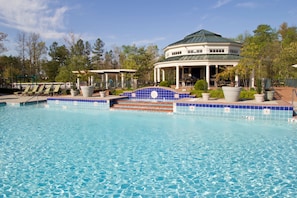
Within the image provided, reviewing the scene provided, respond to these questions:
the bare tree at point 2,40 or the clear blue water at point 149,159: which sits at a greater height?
the bare tree at point 2,40

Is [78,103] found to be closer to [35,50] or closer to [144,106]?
[144,106]

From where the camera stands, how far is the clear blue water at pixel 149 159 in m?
4.64

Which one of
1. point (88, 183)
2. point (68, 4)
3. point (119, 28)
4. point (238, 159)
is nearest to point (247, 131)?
point (238, 159)

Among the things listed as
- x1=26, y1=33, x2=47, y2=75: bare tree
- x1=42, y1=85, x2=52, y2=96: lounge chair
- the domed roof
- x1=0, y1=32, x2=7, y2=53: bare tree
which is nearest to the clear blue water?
x1=42, y1=85, x2=52, y2=96: lounge chair

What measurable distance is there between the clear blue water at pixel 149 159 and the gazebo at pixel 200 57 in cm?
1279

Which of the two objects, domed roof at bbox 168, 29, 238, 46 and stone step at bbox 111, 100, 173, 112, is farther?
domed roof at bbox 168, 29, 238, 46

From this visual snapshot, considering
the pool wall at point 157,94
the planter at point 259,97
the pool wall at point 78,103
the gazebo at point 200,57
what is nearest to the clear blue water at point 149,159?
the planter at point 259,97

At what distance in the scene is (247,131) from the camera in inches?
364

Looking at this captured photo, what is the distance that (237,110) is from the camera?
1215cm

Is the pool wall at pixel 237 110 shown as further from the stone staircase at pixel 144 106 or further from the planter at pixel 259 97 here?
the planter at pixel 259 97

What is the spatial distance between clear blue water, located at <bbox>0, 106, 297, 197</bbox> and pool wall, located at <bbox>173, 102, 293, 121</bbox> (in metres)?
0.98

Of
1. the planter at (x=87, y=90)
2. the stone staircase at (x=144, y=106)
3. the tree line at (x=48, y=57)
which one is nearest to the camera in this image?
the stone staircase at (x=144, y=106)

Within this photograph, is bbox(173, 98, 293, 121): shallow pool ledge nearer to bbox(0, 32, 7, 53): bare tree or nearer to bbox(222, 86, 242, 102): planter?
bbox(222, 86, 242, 102): planter

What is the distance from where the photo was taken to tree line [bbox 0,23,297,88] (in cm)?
3148
